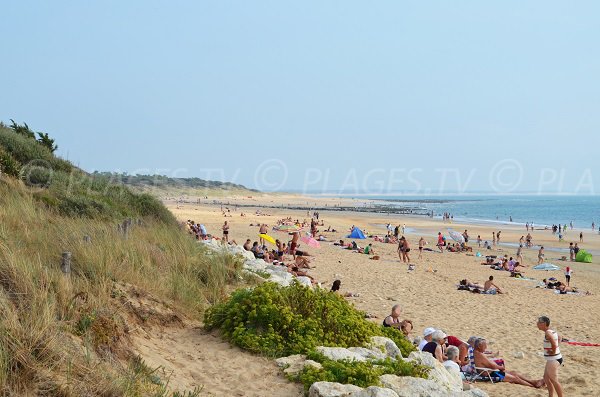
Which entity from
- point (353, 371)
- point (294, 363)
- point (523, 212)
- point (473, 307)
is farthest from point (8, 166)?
point (523, 212)

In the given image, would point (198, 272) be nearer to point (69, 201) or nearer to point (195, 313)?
point (195, 313)

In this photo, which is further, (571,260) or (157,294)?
(571,260)

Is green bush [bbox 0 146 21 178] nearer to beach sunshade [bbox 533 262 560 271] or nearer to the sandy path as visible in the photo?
the sandy path

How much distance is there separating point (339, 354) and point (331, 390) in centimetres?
91

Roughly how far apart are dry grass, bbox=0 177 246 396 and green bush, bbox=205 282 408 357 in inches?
34.0

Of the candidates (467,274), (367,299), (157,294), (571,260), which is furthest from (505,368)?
(571,260)

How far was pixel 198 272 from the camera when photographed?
866 centimetres

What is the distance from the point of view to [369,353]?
6070 millimetres

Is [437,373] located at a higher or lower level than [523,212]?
lower

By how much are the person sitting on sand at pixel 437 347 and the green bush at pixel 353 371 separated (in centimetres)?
215

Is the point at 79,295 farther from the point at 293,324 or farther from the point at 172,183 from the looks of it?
the point at 172,183

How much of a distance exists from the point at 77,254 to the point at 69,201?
5.69 meters

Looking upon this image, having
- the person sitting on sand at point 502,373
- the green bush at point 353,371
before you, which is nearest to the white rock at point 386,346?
the green bush at point 353,371

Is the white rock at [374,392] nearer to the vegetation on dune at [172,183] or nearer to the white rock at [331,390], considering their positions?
the white rock at [331,390]
